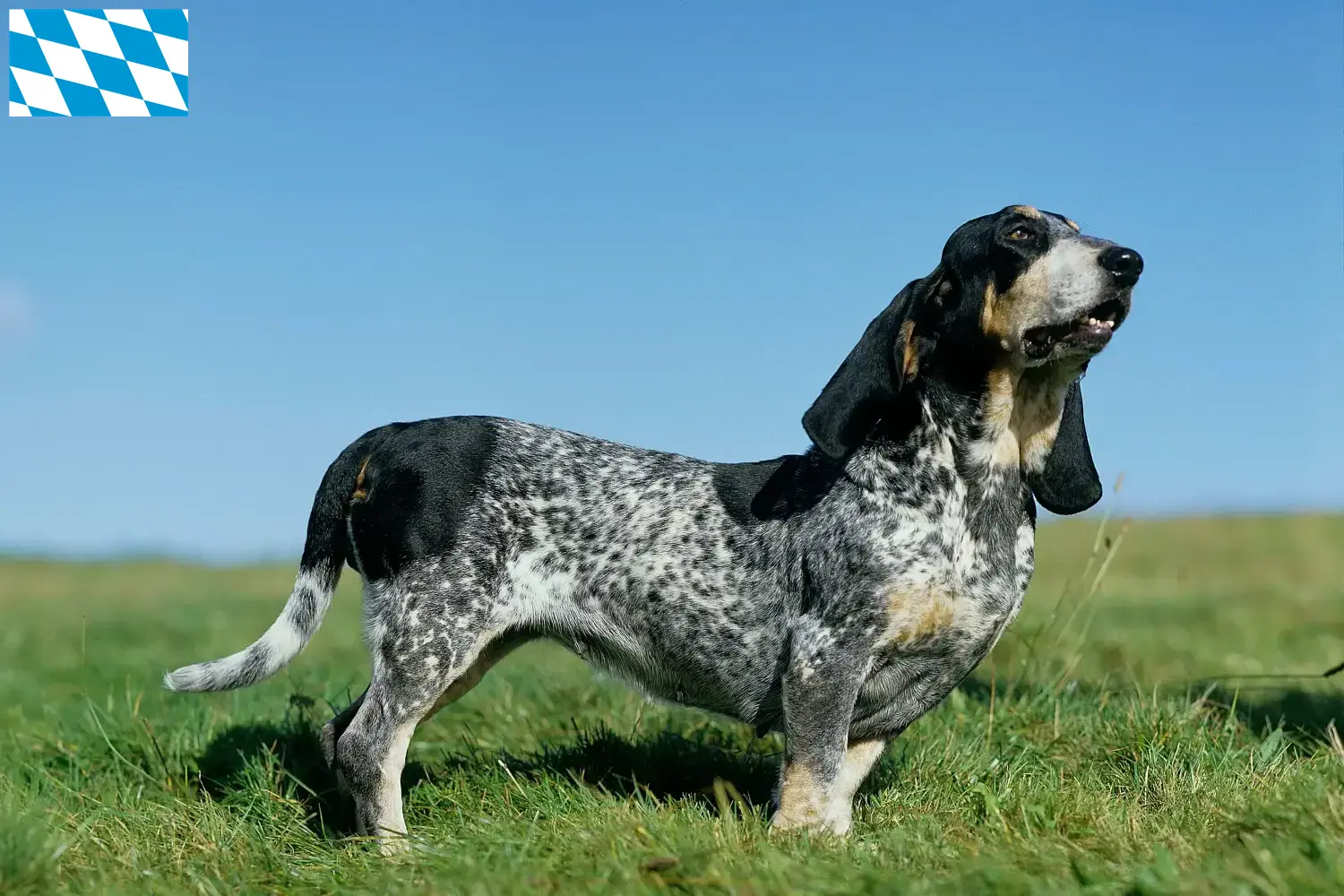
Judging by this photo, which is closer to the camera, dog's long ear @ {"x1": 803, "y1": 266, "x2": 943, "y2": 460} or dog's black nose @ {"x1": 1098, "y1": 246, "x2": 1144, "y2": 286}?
dog's black nose @ {"x1": 1098, "y1": 246, "x2": 1144, "y2": 286}

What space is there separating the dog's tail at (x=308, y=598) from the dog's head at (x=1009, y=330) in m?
2.07

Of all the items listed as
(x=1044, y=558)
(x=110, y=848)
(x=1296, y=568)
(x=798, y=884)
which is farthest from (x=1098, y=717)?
(x=1296, y=568)

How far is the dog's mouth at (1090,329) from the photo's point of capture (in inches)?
174

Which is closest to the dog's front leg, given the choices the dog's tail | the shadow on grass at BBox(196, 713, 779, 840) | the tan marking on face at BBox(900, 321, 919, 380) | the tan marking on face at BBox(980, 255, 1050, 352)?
the shadow on grass at BBox(196, 713, 779, 840)

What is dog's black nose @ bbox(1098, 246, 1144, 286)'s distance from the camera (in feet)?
14.3

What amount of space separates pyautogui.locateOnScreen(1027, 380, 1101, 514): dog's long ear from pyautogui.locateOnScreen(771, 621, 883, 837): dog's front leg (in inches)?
40.0

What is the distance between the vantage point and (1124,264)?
14.3 ft

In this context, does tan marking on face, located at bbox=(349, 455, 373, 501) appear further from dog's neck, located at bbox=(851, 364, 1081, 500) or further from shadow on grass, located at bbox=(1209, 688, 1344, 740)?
shadow on grass, located at bbox=(1209, 688, 1344, 740)

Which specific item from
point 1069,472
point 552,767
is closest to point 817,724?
point 1069,472

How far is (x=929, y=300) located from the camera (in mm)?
4766

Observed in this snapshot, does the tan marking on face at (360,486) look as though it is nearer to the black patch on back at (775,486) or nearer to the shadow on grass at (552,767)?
the shadow on grass at (552,767)

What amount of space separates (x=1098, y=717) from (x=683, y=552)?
2339 mm

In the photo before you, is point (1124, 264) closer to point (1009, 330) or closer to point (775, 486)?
point (1009, 330)

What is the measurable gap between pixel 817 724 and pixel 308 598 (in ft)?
7.54
